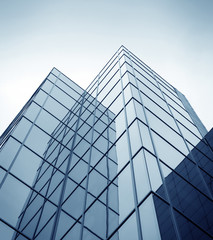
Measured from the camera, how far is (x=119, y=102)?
16.6 m

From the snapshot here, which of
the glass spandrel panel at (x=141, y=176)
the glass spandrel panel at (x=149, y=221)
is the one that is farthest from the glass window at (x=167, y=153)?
the glass spandrel panel at (x=149, y=221)

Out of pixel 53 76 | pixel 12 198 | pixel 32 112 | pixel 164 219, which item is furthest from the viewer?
pixel 53 76

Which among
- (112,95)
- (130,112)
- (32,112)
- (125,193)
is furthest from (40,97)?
(125,193)

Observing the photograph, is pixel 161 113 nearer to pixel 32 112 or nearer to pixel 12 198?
pixel 32 112

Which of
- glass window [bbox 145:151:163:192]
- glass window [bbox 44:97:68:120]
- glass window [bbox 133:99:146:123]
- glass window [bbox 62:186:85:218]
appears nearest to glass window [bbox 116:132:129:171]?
glass window [bbox 145:151:163:192]

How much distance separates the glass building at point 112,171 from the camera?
31.7ft

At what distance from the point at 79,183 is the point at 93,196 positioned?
2255 mm

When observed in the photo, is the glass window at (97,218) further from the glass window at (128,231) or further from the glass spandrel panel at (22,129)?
the glass spandrel panel at (22,129)

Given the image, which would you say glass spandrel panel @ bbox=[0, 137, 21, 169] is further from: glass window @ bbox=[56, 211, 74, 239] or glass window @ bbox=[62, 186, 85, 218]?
glass window @ bbox=[56, 211, 74, 239]

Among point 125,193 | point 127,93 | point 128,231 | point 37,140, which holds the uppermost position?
point 127,93


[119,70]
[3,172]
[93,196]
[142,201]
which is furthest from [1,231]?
[119,70]

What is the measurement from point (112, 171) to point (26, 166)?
5.27 meters

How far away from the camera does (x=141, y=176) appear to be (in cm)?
1029

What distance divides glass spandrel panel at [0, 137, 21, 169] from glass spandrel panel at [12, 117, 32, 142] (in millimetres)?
501
